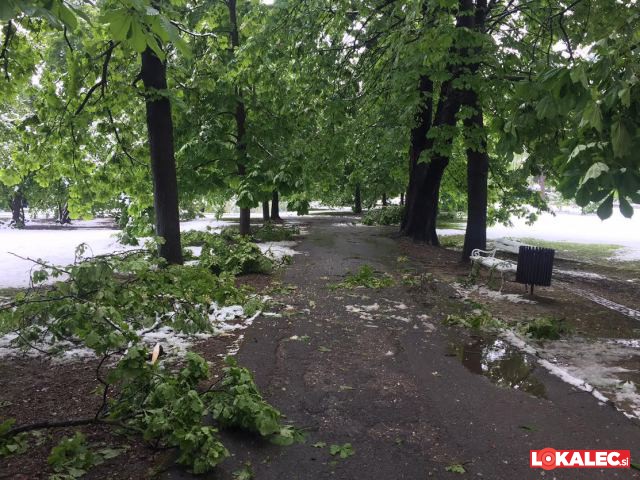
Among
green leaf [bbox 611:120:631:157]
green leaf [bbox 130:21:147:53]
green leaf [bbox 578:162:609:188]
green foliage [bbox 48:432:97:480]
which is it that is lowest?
green foliage [bbox 48:432:97:480]

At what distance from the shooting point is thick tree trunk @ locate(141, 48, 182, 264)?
720cm

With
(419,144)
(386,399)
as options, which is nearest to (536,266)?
(386,399)

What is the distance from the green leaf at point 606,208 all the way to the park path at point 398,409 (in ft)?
6.00

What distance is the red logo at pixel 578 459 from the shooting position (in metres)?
3.22

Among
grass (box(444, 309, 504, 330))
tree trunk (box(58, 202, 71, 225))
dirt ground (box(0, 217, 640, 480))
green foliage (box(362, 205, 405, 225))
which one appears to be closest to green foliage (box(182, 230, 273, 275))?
dirt ground (box(0, 217, 640, 480))

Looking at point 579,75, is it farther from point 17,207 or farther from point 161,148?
point 17,207

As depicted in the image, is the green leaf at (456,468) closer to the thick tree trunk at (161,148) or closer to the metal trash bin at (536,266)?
the thick tree trunk at (161,148)

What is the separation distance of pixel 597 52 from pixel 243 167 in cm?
1088

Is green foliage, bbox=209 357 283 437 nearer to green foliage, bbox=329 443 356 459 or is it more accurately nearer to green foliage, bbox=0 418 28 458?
green foliage, bbox=329 443 356 459

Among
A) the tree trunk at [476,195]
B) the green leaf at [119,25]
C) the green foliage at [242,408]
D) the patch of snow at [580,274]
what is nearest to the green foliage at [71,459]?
the green foliage at [242,408]

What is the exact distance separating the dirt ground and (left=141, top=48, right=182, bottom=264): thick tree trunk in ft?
7.76

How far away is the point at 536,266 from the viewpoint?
27.6 feet

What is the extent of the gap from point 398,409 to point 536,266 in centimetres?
567

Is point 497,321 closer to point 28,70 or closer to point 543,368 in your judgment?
point 543,368
